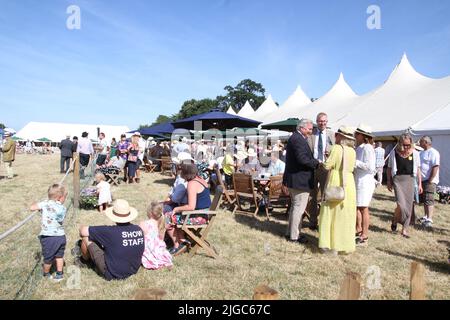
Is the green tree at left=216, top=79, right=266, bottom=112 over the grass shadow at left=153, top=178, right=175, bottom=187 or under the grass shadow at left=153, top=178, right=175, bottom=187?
over

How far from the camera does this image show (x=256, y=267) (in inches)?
159

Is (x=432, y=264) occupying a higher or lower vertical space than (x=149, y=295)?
lower

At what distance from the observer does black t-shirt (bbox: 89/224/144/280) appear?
3518 millimetres

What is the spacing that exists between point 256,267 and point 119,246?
159 cm

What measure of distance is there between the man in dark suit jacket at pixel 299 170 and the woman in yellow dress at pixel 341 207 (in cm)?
31

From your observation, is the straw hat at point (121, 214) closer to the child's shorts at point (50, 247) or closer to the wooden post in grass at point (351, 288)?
the child's shorts at point (50, 247)

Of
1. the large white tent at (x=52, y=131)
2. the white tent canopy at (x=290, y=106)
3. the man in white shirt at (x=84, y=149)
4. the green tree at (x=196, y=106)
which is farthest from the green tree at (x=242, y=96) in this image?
the man in white shirt at (x=84, y=149)

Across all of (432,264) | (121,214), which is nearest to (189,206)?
(121,214)

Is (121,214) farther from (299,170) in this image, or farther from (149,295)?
(299,170)

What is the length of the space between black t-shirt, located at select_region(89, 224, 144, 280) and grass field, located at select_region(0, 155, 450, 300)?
12cm

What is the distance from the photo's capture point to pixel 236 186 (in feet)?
22.5

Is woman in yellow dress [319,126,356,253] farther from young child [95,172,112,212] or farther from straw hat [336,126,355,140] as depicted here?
young child [95,172,112,212]

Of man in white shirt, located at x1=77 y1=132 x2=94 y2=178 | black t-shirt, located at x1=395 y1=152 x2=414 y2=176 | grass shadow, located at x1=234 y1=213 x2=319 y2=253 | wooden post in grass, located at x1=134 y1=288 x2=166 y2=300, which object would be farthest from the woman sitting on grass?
man in white shirt, located at x1=77 y1=132 x2=94 y2=178

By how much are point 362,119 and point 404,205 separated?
35.2 ft
